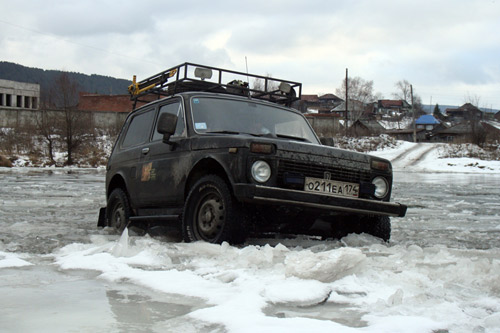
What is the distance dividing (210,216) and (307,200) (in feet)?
3.13

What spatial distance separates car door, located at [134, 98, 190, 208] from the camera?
5922 millimetres

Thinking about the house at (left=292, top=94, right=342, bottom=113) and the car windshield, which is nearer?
the car windshield

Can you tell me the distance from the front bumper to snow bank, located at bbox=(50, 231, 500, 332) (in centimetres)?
47

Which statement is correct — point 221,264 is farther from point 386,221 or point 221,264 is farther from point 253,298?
point 386,221

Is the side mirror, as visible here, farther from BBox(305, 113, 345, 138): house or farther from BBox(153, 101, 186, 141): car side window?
BBox(305, 113, 345, 138): house

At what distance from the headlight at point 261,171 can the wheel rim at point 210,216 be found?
0.43m

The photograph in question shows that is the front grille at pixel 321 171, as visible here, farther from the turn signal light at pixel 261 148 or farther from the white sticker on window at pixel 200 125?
the white sticker on window at pixel 200 125


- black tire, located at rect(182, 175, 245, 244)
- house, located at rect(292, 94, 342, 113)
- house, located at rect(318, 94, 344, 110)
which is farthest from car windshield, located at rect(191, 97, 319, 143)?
house, located at rect(318, 94, 344, 110)

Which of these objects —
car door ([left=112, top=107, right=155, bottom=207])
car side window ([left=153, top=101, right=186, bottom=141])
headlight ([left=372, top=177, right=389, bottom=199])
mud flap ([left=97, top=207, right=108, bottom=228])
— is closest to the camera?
headlight ([left=372, top=177, right=389, bottom=199])

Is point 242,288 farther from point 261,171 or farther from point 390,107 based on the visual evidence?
point 390,107

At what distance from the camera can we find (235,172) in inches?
200

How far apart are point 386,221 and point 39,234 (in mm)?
3944

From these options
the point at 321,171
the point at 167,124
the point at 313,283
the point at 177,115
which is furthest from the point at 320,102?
the point at 313,283

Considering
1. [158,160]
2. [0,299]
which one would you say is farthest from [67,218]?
[0,299]
